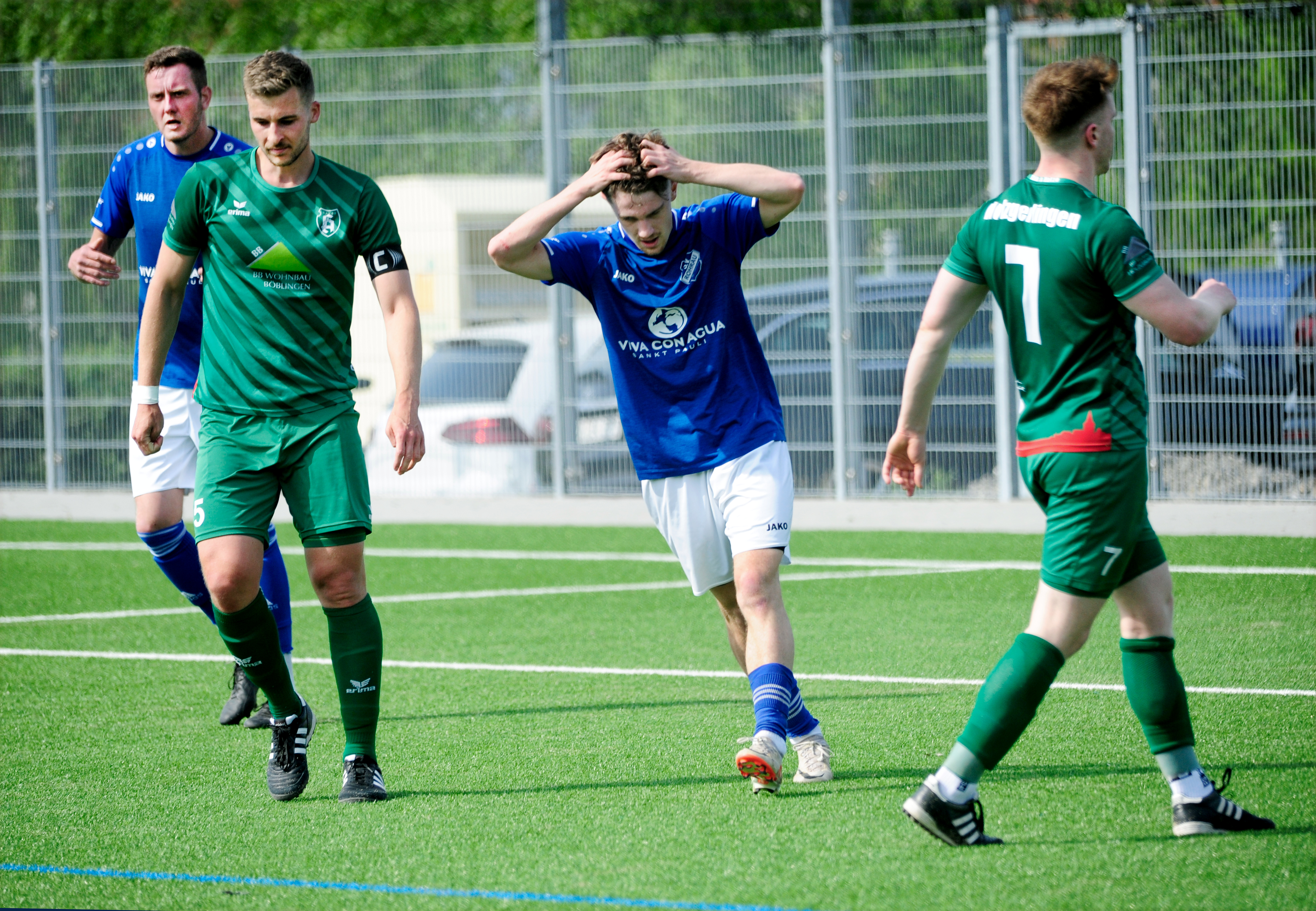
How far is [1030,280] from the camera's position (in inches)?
157

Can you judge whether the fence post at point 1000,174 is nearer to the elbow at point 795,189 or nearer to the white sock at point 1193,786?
the elbow at point 795,189

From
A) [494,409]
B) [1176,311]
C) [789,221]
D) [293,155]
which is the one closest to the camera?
[1176,311]

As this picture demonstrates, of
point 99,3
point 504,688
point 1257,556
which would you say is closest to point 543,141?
point 1257,556

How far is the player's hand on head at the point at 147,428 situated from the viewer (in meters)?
5.05

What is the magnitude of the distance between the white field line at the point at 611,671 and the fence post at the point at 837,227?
590 centimetres

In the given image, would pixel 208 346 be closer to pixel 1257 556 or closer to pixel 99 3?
pixel 1257 556

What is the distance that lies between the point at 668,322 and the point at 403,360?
848 millimetres

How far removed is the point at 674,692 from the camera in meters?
6.45

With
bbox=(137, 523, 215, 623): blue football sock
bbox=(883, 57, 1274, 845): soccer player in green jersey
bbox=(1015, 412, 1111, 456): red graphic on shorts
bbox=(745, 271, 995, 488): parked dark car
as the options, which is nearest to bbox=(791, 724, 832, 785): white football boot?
bbox=(883, 57, 1274, 845): soccer player in green jersey

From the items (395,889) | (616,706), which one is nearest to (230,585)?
(395,889)

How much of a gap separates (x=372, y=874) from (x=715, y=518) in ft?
5.33

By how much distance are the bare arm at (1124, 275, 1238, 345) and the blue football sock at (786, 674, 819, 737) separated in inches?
65.9

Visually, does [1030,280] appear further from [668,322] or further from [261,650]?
[261,650]

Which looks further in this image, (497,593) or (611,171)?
(497,593)
